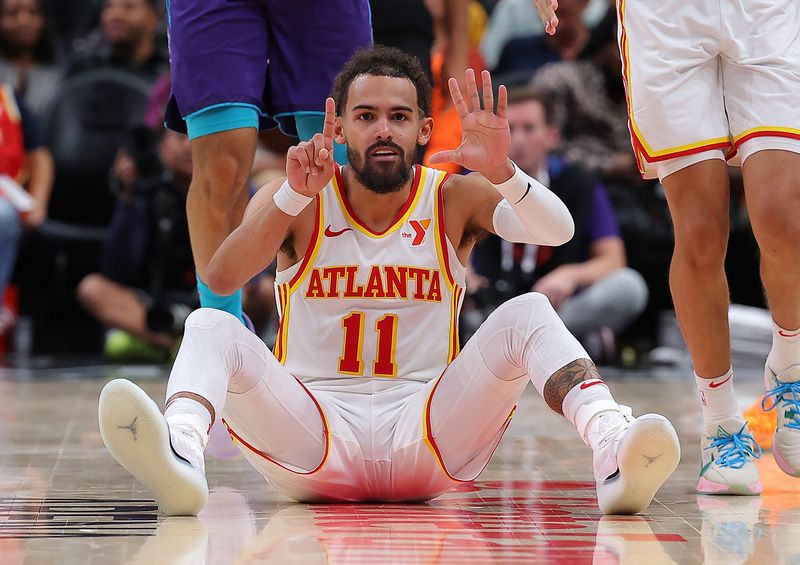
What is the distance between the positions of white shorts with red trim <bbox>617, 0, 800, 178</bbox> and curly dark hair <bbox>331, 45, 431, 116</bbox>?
2.05ft

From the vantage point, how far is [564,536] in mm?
2883

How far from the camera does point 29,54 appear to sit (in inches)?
360

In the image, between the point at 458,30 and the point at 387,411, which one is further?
the point at 458,30

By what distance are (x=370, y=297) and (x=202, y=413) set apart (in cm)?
57

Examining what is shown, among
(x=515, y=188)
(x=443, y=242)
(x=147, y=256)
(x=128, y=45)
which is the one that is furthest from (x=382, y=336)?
(x=128, y=45)

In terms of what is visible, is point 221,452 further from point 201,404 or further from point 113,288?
point 113,288

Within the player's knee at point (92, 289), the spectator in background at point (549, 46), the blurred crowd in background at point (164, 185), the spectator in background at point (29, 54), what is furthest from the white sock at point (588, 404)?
the spectator in background at point (29, 54)

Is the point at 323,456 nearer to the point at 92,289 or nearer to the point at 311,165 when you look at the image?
the point at 311,165

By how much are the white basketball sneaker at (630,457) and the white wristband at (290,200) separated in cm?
86

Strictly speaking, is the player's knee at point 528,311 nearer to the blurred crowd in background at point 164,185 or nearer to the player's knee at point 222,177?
the player's knee at point 222,177

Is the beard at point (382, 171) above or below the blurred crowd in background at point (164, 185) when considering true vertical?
above

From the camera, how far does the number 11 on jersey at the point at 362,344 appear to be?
134 inches

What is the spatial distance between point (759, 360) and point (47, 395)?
3811 millimetres

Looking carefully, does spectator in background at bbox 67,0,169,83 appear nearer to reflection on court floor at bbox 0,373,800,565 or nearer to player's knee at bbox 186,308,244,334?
reflection on court floor at bbox 0,373,800,565
